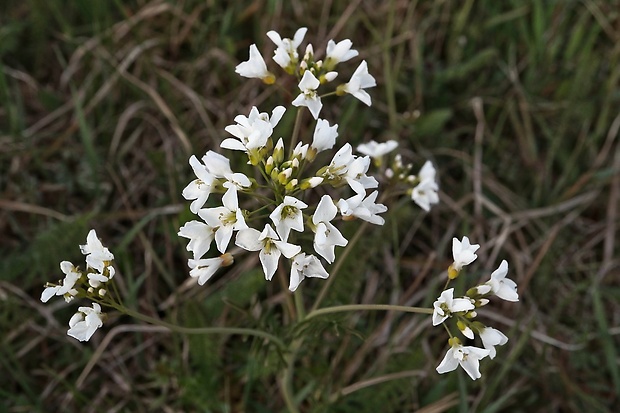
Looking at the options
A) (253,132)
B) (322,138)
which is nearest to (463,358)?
(322,138)

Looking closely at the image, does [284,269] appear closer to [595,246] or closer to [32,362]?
[32,362]

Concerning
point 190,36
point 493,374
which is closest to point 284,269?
point 493,374

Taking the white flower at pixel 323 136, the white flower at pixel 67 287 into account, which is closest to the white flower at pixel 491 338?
the white flower at pixel 323 136

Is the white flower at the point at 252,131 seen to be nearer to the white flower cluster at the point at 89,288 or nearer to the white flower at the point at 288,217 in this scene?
the white flower at the point at 288,217

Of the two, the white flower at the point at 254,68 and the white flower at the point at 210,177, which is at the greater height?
the white flower at the point at 254,68

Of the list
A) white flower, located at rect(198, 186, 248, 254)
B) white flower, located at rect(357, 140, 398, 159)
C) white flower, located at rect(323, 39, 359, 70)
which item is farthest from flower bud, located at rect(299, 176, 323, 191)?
white flower, located at rect(357, 140, 398, 159)

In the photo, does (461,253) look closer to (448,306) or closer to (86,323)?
(448,306)
